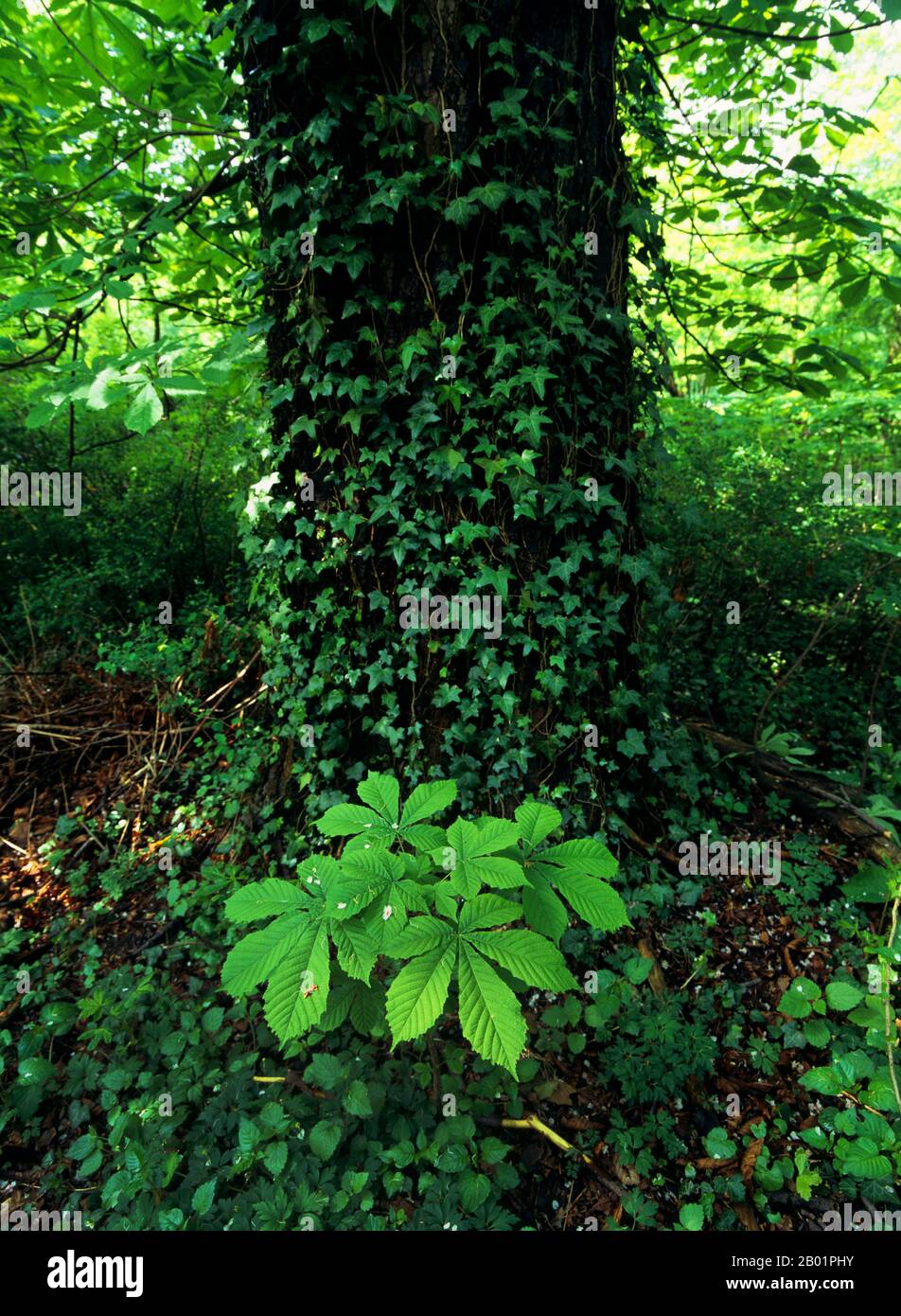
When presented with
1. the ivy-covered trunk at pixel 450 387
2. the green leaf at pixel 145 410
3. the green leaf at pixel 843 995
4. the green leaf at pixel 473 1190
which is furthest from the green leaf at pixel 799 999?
the green leaf at pixel 145 410

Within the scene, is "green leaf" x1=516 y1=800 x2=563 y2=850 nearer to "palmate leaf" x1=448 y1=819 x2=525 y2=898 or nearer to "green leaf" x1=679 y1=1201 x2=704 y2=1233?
"palmate leaf" x1=448 y1=819 x2=525 y2=898

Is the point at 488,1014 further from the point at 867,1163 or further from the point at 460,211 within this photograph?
the point at 460,211

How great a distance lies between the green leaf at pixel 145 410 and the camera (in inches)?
74.3

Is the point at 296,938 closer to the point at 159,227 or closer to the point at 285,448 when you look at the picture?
the point at 285,448

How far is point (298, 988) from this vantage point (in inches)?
57.5

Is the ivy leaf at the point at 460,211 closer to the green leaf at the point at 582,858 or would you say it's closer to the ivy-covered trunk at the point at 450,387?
the ivy-covered trunk at the point at 450,387

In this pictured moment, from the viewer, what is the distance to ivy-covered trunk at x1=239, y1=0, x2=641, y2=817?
2.41 metres

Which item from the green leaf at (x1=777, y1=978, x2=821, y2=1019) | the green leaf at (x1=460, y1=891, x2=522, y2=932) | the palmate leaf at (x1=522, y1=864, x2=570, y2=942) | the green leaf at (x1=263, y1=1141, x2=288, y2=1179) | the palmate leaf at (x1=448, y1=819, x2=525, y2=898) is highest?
the palmate leaf at (x1=448, y1=819, x2=525, y2=898)

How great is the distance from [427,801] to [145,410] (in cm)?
149

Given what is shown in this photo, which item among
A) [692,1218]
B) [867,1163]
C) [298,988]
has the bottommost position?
[692,1218]

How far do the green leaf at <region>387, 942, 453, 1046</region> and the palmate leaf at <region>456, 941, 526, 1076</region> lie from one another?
4 centimetres

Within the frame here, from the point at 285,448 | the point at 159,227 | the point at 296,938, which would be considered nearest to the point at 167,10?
the point at 159,227

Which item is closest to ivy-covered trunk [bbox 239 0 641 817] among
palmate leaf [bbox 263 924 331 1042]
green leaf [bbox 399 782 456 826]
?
green leaf [bbox 399 782 456 826]

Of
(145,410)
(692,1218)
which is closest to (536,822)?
(692,1218)
